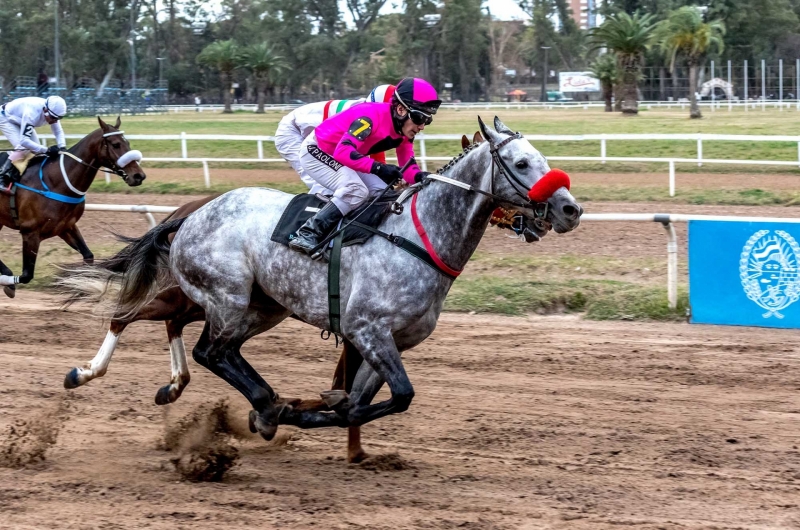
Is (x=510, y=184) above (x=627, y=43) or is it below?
below

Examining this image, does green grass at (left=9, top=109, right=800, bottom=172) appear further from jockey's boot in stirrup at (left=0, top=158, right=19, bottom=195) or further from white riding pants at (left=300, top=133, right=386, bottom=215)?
white riding pants at (left=300, top=133, right=386, bottom=215)

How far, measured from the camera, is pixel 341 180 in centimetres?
517

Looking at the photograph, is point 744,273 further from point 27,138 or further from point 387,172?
point 27,138

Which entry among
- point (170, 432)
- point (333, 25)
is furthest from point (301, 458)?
point (333, 25)

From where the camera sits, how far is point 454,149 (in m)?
22.8

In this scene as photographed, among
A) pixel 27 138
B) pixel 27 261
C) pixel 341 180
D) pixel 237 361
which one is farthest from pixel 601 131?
pixel 237 361

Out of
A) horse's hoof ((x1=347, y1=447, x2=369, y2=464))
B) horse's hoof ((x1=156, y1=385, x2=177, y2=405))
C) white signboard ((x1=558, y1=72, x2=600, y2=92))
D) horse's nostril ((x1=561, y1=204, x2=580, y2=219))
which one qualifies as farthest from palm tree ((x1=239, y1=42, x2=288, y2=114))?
horse's nostril ((x1=561, y1=204, x2=580, y2=219))

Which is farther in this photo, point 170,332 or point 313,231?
point 170,332

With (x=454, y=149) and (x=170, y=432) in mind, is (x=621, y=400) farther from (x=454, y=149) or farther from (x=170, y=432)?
(x=454, y=149)

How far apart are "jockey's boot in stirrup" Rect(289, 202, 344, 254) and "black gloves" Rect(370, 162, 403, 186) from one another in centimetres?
33

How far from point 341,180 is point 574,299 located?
428cm

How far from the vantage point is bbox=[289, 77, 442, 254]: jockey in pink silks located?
16.3ft

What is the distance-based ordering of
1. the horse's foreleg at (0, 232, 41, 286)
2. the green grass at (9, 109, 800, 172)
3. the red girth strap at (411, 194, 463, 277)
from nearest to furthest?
the red girth strap at (411, 194, 463, 277) → the horse's foreleg at (0, 232, 41, 286) → the green grass at (9, 109, 800, 172)

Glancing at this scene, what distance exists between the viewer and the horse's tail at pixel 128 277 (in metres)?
5.98
